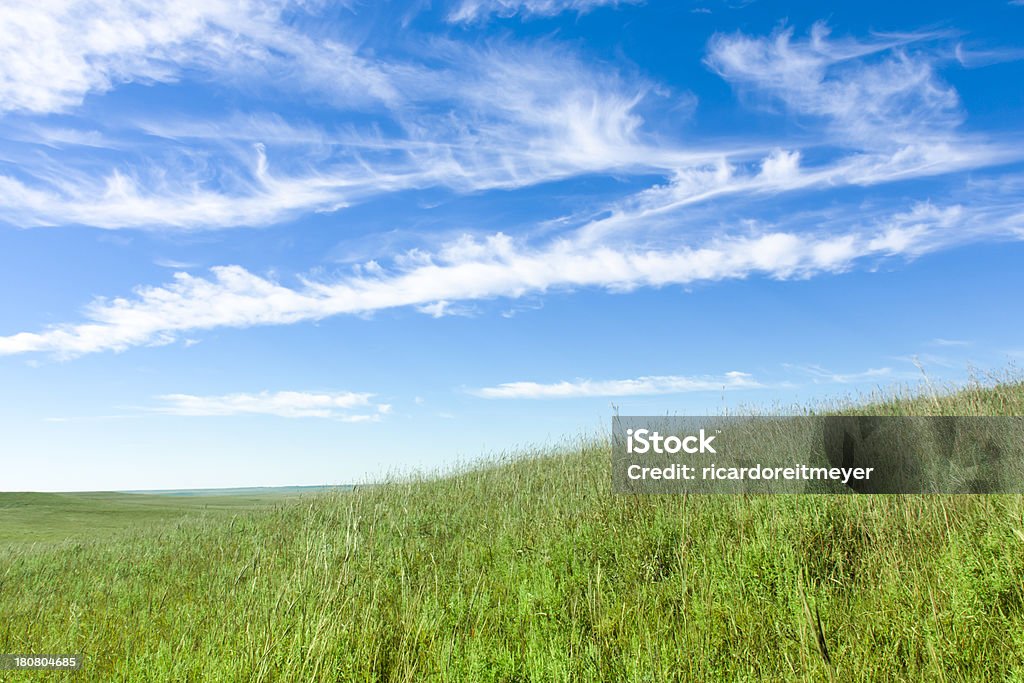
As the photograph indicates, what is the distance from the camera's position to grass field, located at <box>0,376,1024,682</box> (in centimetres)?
337

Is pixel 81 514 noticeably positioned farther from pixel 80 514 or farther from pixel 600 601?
pixel 600 601

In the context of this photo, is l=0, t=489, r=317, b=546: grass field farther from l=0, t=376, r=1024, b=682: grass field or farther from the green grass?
l=0, t=376, r=1024, b=682: grass field

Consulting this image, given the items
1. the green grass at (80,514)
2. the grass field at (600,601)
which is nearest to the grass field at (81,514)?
the green grass at (80,514)

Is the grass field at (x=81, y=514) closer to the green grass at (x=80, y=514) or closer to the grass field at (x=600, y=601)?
the green grass at (x=80, y=514)

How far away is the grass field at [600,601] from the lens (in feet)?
11.1

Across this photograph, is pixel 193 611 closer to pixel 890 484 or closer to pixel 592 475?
pixel 592 475

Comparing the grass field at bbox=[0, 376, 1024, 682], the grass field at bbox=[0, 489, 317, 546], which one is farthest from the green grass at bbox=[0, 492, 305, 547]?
the grass field at bbox=[0, 376, 1024, 682]

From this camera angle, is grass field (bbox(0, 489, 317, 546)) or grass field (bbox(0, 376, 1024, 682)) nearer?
grass field (bbox(0, 376, 1024, 682))

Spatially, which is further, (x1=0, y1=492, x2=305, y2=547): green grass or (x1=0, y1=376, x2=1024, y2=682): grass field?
(x1=0, y1=492, x2=305, y2=547): green grass

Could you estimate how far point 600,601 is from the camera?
4176 mm

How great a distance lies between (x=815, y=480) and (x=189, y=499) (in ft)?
64.5

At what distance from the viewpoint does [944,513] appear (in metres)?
5.07

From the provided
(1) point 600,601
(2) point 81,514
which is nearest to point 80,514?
(2) point 81,514

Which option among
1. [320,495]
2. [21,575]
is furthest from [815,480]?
[21,575]
